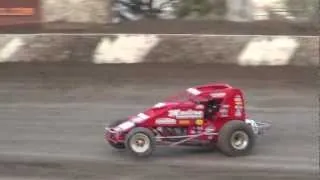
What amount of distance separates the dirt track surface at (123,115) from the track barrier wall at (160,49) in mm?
259

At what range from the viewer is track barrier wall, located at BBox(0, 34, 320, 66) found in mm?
13375

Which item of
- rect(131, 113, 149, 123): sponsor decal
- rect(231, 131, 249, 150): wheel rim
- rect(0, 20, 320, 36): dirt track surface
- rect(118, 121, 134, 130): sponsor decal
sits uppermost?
rect(0, 20, 320, 36): dirt track surface

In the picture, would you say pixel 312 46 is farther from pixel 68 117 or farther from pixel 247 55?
pixel 68 117

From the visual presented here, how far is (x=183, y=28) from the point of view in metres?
14.7

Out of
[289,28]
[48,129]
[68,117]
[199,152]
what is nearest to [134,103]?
[68,117]

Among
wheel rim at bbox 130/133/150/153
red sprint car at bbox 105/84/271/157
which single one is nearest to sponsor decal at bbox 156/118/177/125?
red sprint car at bbox 105/84/271/157

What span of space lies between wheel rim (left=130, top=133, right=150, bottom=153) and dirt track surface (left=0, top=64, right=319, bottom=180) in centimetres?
12

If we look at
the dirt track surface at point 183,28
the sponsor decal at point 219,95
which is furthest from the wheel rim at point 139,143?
the dirt track surface at point 183,28

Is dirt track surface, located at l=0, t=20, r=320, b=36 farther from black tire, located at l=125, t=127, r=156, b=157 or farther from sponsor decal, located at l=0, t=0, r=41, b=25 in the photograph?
black tire, located at l=125, t=127, r=156, b=157

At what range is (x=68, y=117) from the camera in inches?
405

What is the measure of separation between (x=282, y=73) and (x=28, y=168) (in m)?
6.34

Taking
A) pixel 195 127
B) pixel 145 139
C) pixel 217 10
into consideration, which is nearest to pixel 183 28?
pixel 217 10

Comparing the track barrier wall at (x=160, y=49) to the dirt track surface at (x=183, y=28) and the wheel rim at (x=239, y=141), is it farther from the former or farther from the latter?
the wheel rim at (x=239, y=141)

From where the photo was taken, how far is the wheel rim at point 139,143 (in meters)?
8.02
